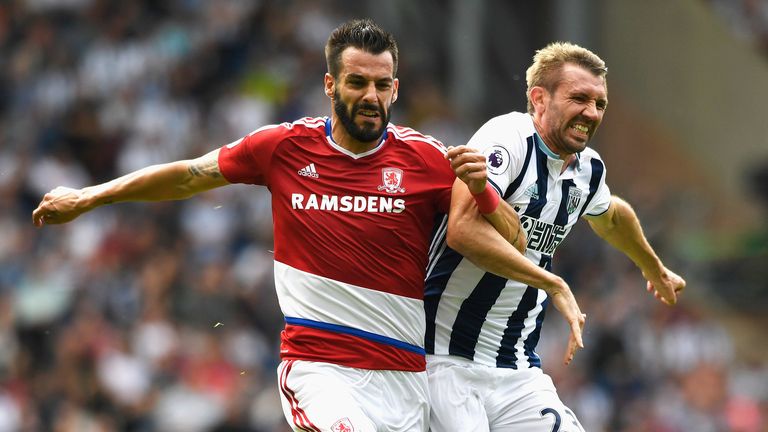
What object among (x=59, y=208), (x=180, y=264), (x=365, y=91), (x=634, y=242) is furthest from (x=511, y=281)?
(x=180, y=264)

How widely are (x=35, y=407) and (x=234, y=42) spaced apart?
6.33m

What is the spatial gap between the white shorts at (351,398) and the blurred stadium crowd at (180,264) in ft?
21.9

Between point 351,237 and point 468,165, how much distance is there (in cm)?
77

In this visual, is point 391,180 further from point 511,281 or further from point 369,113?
point 511,281

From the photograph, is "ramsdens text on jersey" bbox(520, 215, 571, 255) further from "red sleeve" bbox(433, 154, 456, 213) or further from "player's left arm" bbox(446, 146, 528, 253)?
"red sleeve" bbox(433, 154, 456, 213)

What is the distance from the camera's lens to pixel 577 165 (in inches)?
270

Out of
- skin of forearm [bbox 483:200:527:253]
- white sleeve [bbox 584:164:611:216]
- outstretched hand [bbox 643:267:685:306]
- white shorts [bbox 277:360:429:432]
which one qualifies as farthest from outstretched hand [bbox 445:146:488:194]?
outstretched hand [bbox 643:267:685:306]

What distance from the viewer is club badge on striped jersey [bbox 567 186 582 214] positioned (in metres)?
6.80

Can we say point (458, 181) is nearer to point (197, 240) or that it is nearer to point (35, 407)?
point (35, 407)

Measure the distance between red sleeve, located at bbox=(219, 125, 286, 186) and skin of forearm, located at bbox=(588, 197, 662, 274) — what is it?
1851mm

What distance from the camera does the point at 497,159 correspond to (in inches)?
252

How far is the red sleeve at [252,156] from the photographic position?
6590 millimetres

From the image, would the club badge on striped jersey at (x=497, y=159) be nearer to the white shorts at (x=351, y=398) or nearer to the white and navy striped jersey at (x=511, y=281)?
the white and navy striped jersey at (x=511, y=281)

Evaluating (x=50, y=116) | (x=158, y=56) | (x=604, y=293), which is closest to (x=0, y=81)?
(x=50, y=116)
